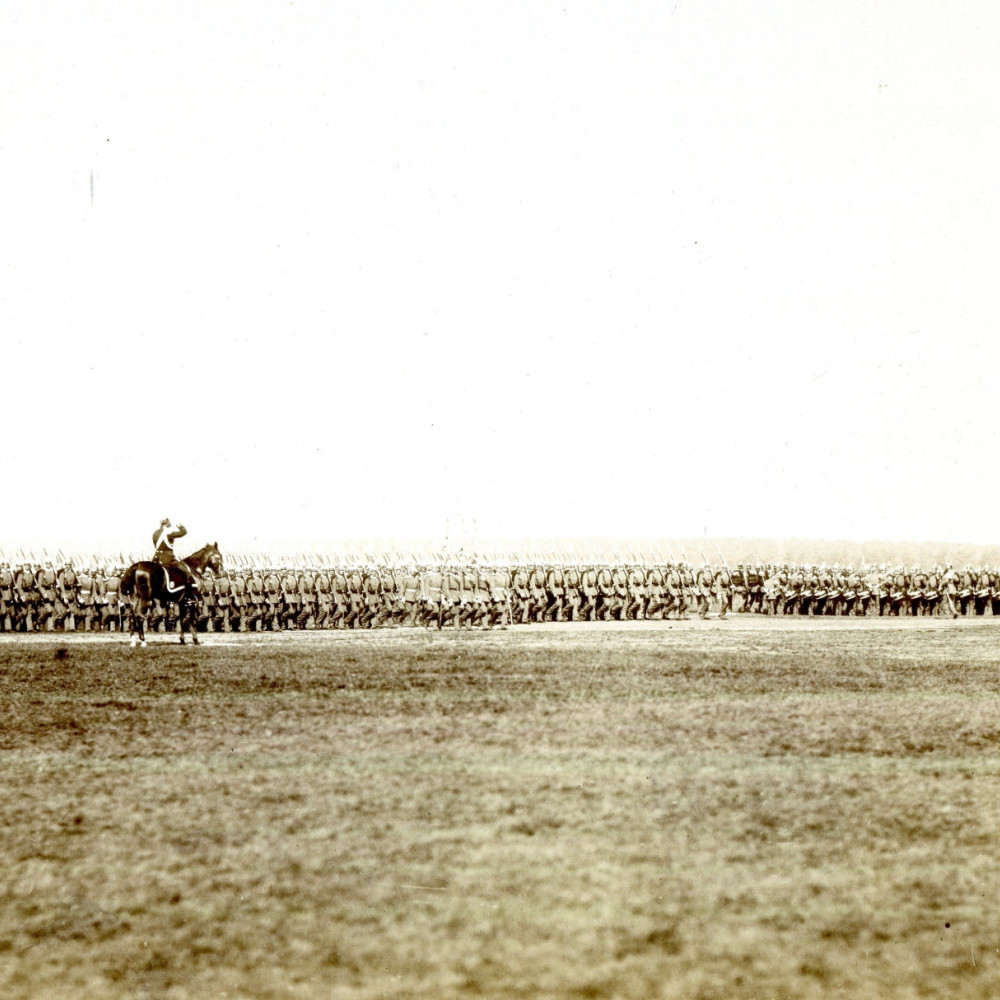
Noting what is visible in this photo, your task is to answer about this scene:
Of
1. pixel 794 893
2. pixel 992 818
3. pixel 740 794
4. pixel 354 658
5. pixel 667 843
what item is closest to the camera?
pixel 794 893

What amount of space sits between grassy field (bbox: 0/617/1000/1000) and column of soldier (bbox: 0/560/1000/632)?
1328 cm

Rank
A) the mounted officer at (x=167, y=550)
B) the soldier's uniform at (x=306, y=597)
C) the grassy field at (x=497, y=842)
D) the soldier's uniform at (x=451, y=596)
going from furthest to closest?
the soldier's uniform at (x=451, y=596), the soldier's uniform at (x=306, y=597), the mounted officer at (x=167, y=550), the grassy field at (x=497, y=842)

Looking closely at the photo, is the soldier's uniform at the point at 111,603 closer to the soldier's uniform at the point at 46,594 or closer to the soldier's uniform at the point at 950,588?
the soldier's uniform at the point at 46,594

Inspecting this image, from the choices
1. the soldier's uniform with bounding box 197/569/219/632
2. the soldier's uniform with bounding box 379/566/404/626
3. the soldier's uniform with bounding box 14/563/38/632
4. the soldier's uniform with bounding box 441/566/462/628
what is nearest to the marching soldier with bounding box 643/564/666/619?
the soldier's uniform with bounding box 441/566/462/628

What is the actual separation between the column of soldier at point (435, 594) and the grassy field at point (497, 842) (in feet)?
43.6

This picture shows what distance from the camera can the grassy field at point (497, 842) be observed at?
5.96 meters

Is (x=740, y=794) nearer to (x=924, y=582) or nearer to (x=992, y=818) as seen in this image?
(x=992, y=818)

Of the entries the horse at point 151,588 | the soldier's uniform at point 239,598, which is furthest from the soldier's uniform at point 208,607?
the horse at point 151,588

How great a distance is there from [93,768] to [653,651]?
1448 centimetres

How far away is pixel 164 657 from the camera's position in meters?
22.3

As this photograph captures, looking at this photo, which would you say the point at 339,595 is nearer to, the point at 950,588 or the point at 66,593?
the point at 66,593

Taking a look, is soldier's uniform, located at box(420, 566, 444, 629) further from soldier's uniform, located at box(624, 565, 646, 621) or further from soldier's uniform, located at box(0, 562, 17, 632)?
soldier's uniform, located at box(0, 562, 17, 632)

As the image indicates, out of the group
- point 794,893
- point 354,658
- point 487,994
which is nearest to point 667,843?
point 794,893

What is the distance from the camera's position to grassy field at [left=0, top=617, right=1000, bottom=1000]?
5961mm
